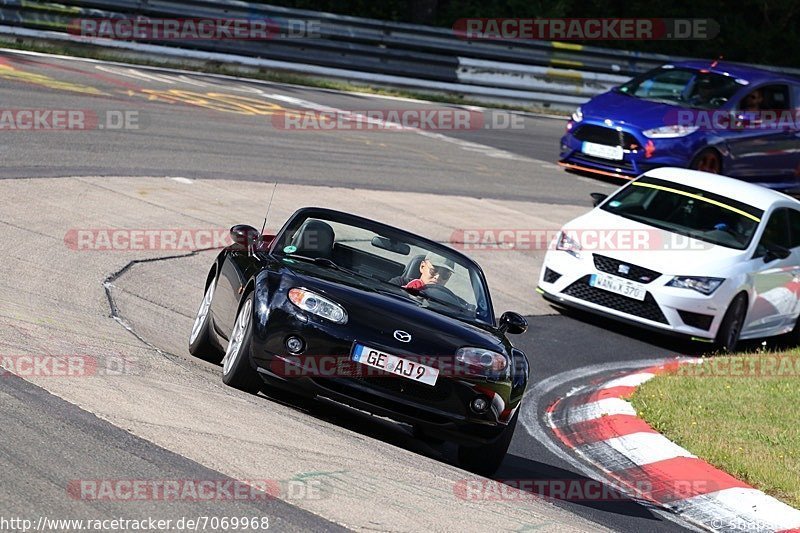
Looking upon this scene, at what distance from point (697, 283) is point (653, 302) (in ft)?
1.51

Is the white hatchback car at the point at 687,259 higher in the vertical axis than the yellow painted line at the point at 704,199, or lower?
lower

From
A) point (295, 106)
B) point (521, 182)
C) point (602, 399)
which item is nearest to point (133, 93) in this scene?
point (295, 106)

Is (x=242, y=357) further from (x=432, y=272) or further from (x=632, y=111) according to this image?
(x=632, y=111)

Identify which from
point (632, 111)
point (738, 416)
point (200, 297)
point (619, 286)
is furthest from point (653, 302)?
point (632, 111)

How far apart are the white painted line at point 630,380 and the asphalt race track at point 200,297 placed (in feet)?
0.84

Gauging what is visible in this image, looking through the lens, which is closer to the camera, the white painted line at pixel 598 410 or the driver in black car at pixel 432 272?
the driver in black car at pixel 432 272

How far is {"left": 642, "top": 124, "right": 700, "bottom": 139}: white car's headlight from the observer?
1945 cm

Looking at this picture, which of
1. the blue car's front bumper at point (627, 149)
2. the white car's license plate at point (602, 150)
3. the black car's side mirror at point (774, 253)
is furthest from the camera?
the white car's license plate at point (602, 150)

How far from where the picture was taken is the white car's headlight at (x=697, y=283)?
43.2 feet

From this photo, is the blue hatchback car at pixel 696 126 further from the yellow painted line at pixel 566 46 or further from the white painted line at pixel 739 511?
the white painted line at pixel 739 511

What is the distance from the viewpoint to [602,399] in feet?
35.2

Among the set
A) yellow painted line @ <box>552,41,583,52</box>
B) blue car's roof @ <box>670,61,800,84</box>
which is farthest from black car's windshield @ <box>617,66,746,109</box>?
yellow painted line @ <box>552,41,583,52</box>

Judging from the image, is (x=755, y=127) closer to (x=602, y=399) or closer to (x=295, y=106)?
(x=295, y=106)

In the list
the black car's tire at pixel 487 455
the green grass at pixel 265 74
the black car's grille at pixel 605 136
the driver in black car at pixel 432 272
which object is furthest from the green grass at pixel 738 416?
the green grass at pixel 265 74
